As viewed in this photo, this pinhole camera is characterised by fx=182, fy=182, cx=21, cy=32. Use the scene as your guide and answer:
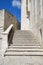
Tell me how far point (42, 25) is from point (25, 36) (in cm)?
258

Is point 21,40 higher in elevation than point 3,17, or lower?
lower

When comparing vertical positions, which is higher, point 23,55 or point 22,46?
point 22,46

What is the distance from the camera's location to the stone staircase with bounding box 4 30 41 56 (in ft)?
29.7

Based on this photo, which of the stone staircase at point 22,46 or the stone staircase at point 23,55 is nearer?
the stone staircase at point 23,55

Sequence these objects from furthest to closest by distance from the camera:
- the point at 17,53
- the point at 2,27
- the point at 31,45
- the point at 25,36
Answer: the point at 2,27 < the point at 25,36 < the point at 31,45 < the point at 17,53

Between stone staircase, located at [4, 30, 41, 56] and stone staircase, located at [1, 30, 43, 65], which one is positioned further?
stone staircase, located at [4, 30, 41, 56]

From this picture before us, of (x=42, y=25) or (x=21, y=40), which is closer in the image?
(x=42, y=25)

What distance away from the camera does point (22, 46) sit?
404 inches

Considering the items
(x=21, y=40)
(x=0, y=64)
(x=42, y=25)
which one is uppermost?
(x=42, y=25)

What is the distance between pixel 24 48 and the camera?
999 cm

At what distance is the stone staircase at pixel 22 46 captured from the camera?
9055mm

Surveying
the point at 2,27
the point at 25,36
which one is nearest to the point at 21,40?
the point at 25,36

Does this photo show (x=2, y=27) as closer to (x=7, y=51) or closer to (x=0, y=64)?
(x=7, y=51)

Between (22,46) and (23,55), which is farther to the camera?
(22,46)
